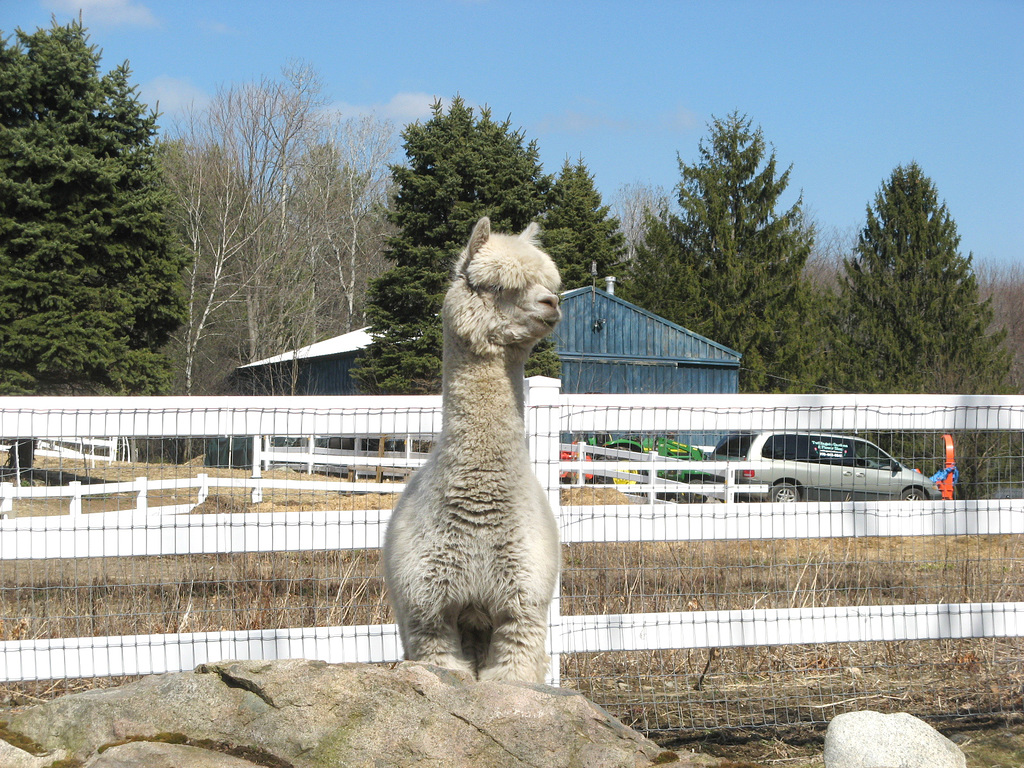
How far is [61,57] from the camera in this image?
20.9m

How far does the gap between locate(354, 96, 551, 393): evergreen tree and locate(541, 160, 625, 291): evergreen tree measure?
32.5 feet

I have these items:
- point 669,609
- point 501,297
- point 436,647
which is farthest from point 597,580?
point 501,297

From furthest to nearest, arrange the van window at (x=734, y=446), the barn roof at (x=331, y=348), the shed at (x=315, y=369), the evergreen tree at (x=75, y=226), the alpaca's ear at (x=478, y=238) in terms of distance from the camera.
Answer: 1. the barn roof at (x=331, y=348)
2. the shed at (x=315, y=369)
3. the evergreen tree at (x=75, y=226)
4. the van window at (x=734, y=446)
5. the alpaca's ear at (x=478, y=238)

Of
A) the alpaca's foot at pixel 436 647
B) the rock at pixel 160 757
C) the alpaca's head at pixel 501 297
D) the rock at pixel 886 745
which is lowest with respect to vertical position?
the rock at pixel 886 745

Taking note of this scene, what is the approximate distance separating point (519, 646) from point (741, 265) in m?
32.0

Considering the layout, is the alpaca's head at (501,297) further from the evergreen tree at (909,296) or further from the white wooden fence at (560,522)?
the evergreen tree at (909,296)

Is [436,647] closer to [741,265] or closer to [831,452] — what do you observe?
[831,452]

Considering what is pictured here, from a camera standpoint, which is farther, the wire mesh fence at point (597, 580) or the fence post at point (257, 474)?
the fence post at point (257, 474)

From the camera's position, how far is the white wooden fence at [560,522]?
4234 millimetres

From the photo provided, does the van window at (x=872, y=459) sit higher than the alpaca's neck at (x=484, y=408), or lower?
lower

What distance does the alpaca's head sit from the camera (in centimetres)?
333

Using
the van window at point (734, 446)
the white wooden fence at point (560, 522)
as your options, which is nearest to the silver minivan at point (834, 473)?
the van window at point (734, 446)

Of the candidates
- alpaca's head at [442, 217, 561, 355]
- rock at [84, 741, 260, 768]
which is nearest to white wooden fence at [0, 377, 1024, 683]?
alpaca's head at [442, 217, 561, 355]

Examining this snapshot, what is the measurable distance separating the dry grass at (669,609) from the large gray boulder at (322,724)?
162 cm
